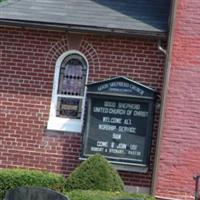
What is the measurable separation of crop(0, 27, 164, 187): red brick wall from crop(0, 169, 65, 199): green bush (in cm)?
143

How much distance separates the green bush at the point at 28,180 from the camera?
11.5 m

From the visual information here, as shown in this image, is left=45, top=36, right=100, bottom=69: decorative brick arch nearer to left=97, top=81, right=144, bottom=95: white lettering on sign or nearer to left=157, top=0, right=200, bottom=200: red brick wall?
left=97, top=81, right=144, bottom=95: white lettering on sign

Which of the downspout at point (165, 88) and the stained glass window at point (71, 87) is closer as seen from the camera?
the downspout at point (165, 88)

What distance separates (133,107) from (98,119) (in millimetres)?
698

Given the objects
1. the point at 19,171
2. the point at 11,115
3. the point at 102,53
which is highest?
the point at 102,53

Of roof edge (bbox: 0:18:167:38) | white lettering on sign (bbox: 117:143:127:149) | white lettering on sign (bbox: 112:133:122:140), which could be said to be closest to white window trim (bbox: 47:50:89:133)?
roof edge (bbox: 0:18:167:38)

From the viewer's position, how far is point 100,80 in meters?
13.1

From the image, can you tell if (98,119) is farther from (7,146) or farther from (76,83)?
(7,146)

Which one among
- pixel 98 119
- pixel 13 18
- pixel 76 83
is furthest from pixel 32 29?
pixel 98 119

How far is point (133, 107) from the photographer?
12.7 m

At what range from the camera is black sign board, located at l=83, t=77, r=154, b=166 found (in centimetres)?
1261

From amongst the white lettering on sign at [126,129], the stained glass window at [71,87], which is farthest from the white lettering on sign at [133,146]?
the stained glass window at [71,87]

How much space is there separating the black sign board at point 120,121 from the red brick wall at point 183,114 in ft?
1.24

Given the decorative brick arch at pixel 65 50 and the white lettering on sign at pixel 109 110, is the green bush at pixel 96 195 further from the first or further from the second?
the decorative brick arch at pixel 65 50
